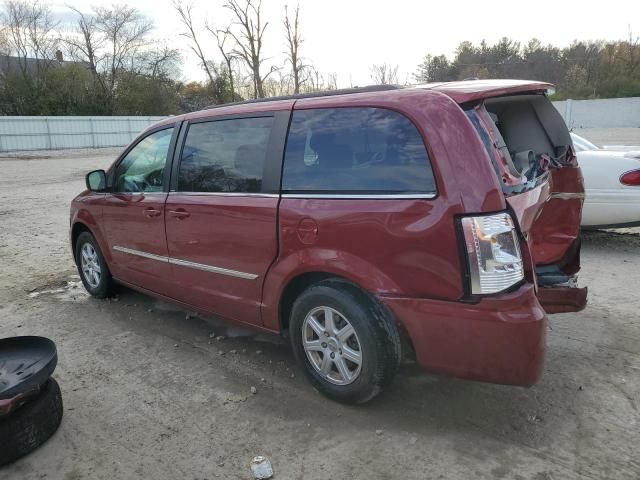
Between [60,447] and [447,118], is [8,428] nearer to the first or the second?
[60,447]

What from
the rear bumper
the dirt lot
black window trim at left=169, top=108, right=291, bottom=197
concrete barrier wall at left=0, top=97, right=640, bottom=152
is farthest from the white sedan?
concrete barrier wall at left=0, top=97, right=640, bottom=152

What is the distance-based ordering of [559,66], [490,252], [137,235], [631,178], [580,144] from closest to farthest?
[490,252]
[137,235]
[631,178]
[580,144]
[559,66]

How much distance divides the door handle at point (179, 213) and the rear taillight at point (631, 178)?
192 inches

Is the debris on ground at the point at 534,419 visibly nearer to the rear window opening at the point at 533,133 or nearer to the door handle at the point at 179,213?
the rear window opening at the point at 533,133

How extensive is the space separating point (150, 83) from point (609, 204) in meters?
45.1

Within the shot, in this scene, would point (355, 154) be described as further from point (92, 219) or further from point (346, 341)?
point (92, 219)

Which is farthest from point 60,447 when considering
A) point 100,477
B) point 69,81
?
point 69,81

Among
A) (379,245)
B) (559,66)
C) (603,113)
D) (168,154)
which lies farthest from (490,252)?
(559,66)

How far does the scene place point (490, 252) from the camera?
2.46m

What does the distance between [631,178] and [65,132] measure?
34.2 meters

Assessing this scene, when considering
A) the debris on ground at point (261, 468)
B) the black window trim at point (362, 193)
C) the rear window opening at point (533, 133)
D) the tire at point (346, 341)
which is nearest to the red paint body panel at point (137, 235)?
the black window trim at point (362, 193)

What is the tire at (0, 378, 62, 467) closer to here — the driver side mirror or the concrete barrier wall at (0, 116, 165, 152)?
the driver side mirror

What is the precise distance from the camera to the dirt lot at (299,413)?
253 centimetres

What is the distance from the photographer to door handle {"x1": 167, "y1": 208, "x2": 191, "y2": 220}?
371 centimetres
